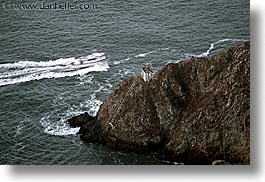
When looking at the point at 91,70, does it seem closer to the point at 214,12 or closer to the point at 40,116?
the point at 40,116

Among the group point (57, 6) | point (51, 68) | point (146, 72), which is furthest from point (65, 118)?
point (57, 6)

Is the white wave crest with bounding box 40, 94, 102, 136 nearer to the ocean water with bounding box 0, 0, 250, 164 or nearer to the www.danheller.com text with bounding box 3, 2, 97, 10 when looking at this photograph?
the ocean water with bounding box 0, 0, 250, 164

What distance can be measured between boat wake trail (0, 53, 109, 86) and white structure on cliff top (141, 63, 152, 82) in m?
0.29

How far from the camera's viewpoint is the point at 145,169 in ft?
18.1

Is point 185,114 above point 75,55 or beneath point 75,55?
beneath

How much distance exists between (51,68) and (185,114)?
3.70 ft

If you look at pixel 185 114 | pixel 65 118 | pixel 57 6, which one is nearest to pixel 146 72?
pixel 185 114

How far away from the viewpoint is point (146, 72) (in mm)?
5590

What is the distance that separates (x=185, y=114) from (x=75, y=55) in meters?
0.99

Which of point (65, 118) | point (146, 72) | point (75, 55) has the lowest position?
point (65, 118)

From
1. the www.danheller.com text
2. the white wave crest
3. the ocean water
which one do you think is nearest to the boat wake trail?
the ocean water

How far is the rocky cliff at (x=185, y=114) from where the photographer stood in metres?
5.46

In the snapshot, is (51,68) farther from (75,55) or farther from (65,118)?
(65,118)

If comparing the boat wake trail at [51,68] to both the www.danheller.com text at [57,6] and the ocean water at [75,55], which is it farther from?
the www.danheller.com text at [57,6]
